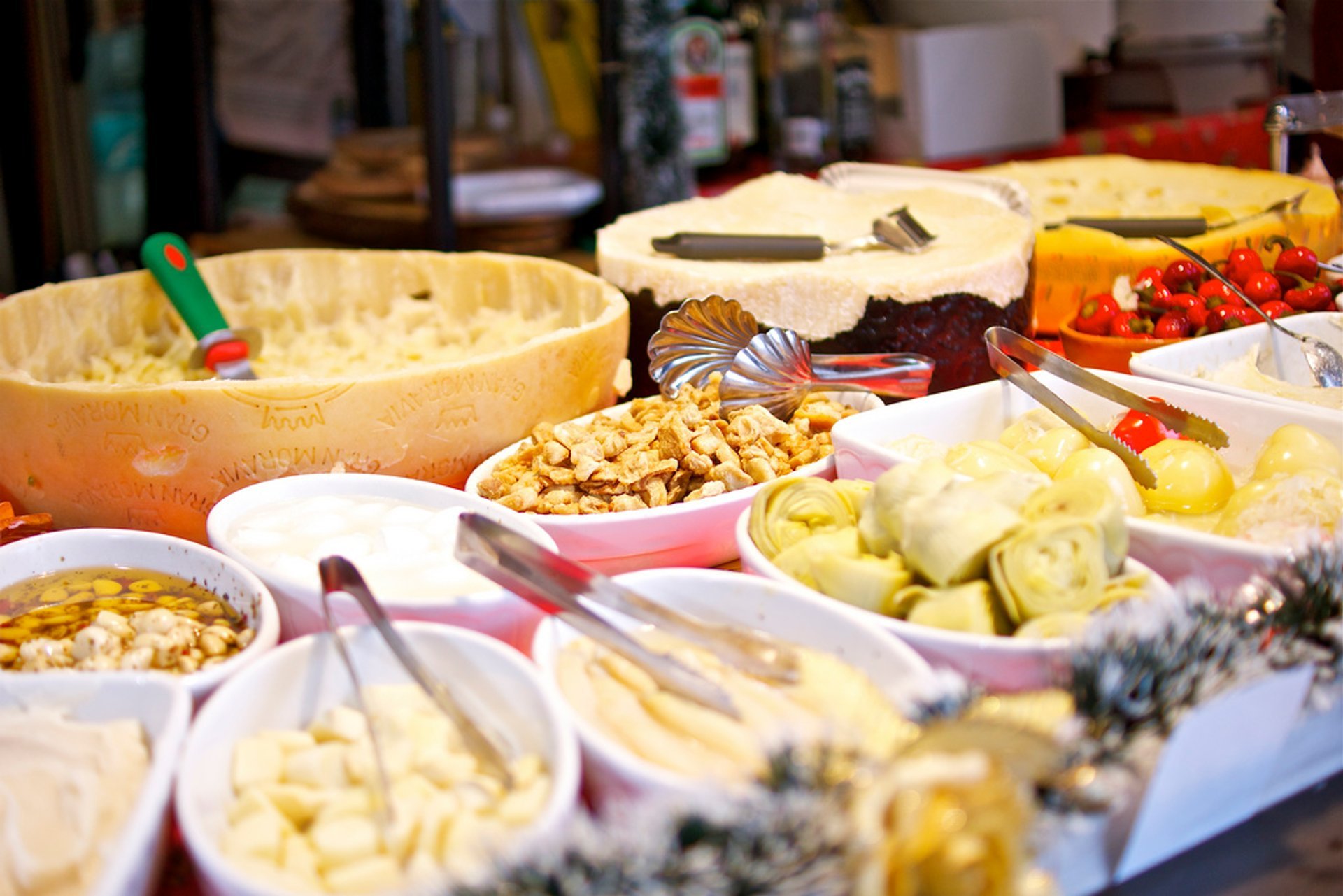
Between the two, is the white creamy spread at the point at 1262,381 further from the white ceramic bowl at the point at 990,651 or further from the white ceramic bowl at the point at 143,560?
the white ceramic bowl at the point at 143,560

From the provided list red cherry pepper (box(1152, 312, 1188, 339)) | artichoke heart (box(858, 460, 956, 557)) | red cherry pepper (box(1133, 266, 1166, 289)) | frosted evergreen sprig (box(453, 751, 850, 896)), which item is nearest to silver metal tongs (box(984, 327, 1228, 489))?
artichoke heart (box(858, 460, 956, 557))

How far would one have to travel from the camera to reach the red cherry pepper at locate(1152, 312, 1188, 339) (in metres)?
1.35

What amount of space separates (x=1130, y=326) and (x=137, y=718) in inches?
46.9

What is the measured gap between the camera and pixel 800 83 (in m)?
3.08

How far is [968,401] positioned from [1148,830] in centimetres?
53

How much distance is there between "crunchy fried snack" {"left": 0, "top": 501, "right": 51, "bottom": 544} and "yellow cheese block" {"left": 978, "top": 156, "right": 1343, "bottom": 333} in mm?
1171

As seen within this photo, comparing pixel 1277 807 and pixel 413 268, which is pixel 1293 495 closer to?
pixel 1277 807

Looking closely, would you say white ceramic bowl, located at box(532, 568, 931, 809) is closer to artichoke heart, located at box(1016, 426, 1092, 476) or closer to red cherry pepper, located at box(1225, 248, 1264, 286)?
artichoke heart, located at box(1016, 426, 1092, 476)

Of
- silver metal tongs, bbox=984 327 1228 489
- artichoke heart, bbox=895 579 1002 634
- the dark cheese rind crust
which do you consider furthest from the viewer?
the dark cheese rind crust

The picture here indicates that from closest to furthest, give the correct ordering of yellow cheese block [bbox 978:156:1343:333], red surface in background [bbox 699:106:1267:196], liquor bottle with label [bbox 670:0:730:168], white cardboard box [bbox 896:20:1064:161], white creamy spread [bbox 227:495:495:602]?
white creamy spread [bbox 227:495:495:602] → yellow cheese block [bbox 978:156:1343:333] → liquor bottle with label [bbox 670:0:730:168] → red surface in background [bbox 699:106:1267:196] → white cardboard box [bbox 896:20:1064:161]

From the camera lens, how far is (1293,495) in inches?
33.0

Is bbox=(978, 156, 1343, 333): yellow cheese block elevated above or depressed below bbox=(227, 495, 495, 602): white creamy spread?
above

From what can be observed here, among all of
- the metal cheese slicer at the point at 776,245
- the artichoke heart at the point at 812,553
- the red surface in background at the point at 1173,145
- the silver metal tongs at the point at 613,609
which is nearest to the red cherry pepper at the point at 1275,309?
the metal cheese slicer at the point at 776,245

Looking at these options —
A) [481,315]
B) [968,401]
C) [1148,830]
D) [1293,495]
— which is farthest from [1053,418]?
[481,315]
